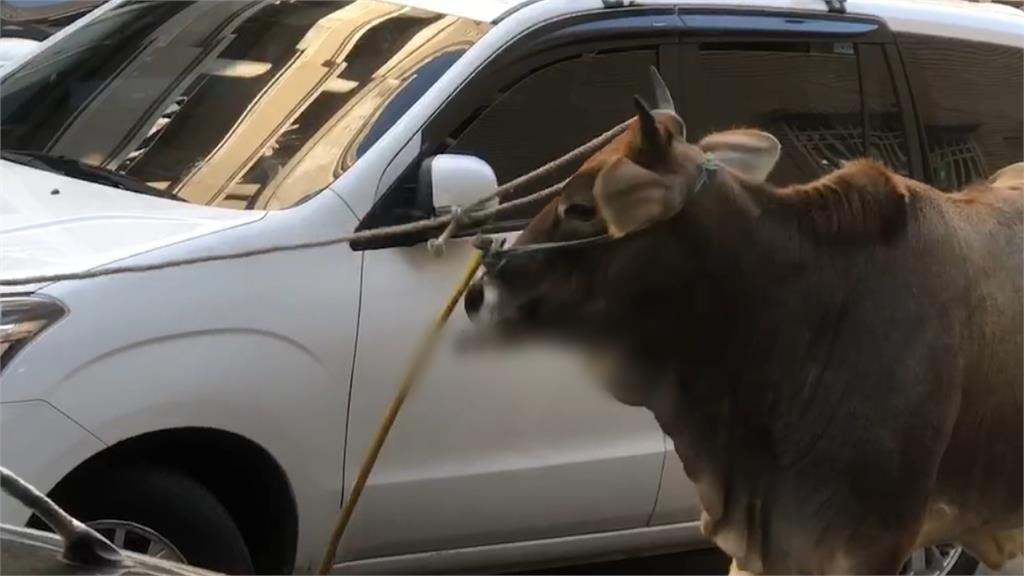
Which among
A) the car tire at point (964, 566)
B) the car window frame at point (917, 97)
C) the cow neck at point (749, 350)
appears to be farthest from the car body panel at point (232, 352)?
the car tire at point (964, 566)

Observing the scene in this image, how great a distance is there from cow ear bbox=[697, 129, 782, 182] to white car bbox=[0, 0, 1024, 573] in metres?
0.67

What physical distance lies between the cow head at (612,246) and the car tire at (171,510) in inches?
47.8

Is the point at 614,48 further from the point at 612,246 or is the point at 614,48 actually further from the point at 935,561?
the point at 935,561

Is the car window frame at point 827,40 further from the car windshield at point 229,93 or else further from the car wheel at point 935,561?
the car wheel at point 935,561

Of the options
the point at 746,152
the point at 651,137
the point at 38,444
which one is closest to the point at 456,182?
the point at 746,152

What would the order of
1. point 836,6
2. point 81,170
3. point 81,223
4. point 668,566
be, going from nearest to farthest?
point 81,223, point 81,170, point 836,6, point 668,566

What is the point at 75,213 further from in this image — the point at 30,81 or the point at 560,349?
the point at 560,349

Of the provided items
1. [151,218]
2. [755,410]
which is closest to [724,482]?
[755,410]

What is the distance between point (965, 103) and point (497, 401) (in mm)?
2220

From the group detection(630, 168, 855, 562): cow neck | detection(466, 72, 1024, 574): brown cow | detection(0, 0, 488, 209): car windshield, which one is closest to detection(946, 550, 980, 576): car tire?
detection(466, 72, 1024, 574): brown cow

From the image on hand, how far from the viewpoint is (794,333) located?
3.22 metres

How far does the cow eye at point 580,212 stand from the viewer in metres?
3.18

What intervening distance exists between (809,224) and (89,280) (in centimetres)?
189

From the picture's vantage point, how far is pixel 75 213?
13.9ft
